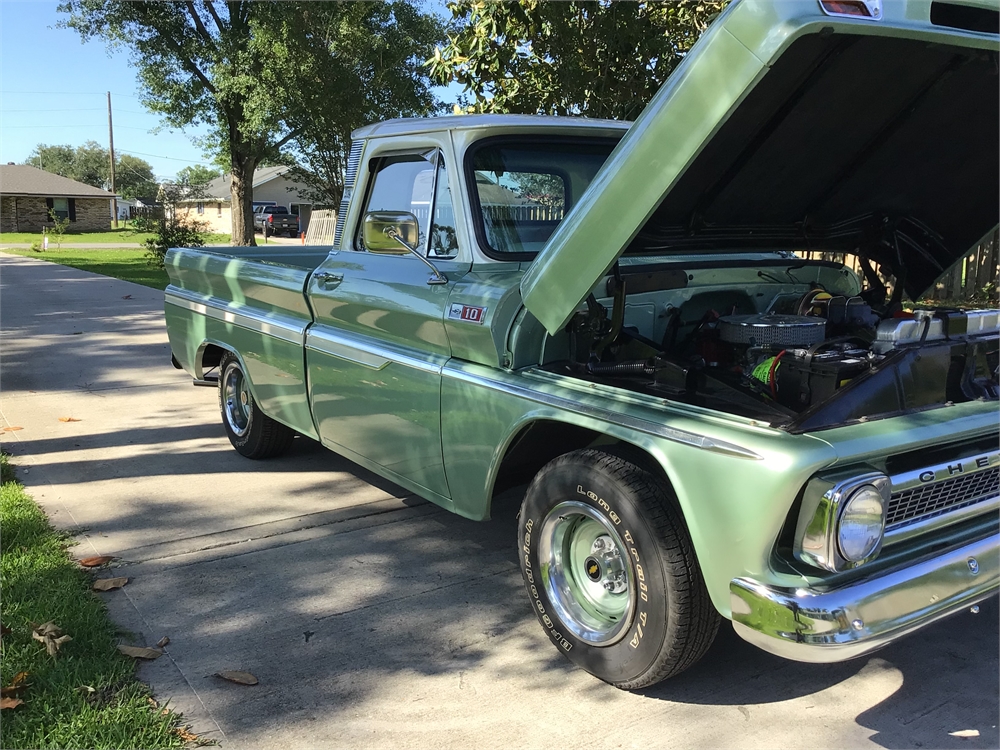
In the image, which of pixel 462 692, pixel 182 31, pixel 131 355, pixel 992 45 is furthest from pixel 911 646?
pixel 182 31

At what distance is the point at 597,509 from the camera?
3020mm

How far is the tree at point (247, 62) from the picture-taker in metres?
18.7

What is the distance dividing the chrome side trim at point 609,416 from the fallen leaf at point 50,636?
1.88m

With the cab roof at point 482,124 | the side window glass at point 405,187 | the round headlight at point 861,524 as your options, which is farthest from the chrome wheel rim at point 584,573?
the cab roof at point 482,124

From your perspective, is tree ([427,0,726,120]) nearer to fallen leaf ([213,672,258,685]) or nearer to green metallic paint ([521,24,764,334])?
green metallic paint ([521,24,764,334])

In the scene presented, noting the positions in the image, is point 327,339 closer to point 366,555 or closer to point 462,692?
point 366,555

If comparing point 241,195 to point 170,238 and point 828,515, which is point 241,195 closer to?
point 170,238

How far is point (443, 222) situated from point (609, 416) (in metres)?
1.50

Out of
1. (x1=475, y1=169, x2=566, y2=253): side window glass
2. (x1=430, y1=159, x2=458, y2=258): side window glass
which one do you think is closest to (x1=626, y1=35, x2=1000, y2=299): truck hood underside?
(x1=475, y1=169, x2=566, y2=253): side window glass

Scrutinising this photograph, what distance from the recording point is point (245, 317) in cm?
546

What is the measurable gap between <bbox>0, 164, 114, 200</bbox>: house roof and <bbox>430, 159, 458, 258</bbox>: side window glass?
5933 centimetres

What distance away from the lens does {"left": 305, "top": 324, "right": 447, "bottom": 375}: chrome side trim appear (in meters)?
3.87

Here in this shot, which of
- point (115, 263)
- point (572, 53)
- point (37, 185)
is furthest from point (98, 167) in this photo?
point (572, 53)

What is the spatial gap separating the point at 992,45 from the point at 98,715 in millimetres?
3711
